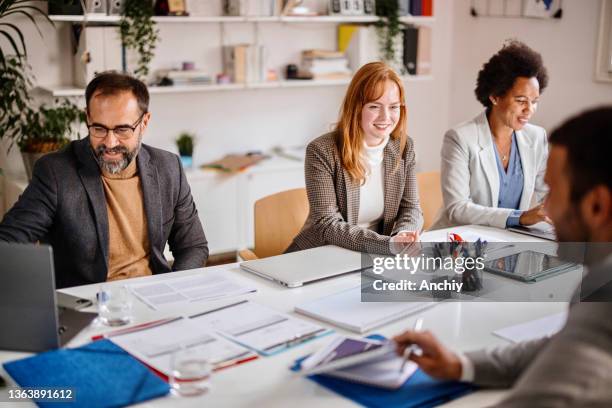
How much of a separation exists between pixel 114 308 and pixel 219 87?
2813 millimetres

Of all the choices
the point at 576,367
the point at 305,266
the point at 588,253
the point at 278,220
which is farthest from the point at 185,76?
the point at 576,367

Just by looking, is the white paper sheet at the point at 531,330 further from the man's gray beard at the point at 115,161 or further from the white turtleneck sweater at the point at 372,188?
the man's gray beard at the point at 115,161

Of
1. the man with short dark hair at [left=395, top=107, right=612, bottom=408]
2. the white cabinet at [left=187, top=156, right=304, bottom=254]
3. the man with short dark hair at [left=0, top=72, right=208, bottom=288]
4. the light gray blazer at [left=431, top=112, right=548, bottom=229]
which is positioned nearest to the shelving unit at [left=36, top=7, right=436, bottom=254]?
the white cabinet at [left=187, top=156, right=304, bottom=254]

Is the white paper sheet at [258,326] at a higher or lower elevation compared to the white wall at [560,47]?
lower

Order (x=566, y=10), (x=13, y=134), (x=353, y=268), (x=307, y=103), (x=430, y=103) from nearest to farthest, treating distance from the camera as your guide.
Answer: (x=353, y=268)
(x=13, y=134)
(x=566, y=10)
(x=307, y=103)
(x=430, y=103)

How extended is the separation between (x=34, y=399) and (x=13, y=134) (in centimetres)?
271

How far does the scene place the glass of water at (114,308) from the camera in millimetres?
1812

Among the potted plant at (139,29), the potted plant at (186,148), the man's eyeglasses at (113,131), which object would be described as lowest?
the potted plant at (186,148)

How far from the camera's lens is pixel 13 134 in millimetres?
3855

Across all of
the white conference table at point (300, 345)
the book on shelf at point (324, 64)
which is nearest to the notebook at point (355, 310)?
the white conference table at point (300, 345)

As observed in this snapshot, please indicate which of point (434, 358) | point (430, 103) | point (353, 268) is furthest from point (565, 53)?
point (434, 358)

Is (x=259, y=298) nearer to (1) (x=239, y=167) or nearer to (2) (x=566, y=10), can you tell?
(1) (x=239, y=167)

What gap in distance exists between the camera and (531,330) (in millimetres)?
1790

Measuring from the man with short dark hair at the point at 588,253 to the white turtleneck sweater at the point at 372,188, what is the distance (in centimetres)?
155
